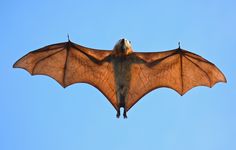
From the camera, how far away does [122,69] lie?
32.1m

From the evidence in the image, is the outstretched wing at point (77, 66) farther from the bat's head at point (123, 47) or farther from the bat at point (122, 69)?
the bat's head at point (123, 47)

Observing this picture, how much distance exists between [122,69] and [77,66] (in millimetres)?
2782

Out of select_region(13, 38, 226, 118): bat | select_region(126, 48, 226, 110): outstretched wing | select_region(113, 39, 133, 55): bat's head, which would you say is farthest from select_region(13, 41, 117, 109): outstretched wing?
select_region(126, 48, 226, 110): outstretched wing

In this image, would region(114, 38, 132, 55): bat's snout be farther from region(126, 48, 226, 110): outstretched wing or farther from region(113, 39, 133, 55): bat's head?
region(126, 48, 226, 110): outstretched wing

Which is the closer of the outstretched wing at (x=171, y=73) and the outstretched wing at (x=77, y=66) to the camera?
the outstretched wing at (x=77, y=66)

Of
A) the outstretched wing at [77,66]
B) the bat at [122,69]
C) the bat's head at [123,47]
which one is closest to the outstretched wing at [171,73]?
the bat at [122,69]

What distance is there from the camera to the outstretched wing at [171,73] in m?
32.6

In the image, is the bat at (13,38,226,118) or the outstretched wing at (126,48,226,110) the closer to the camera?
the bat at (13,38,226,118)

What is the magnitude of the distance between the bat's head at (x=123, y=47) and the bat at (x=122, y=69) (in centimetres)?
7

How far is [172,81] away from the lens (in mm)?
33406

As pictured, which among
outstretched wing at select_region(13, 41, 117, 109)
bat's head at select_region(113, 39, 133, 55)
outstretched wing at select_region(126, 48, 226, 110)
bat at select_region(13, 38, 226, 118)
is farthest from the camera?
outstretched wing at select_region(126, 48, 226, 110)

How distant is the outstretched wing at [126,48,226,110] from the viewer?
32.6m

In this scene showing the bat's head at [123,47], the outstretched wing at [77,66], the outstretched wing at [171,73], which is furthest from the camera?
the outstretched wing at [171,73]

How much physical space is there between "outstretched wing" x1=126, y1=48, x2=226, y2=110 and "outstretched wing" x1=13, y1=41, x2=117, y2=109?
1506mm
